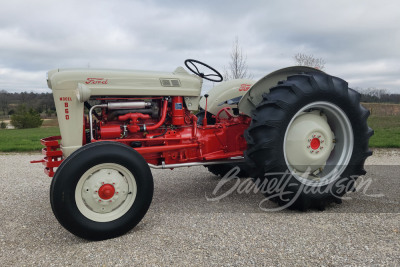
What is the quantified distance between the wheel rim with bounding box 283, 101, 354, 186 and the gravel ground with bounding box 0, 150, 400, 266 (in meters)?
0.44

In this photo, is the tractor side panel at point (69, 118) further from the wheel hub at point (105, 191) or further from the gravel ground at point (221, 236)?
the gravel ground at point (221, 236)

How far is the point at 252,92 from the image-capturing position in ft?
13.5

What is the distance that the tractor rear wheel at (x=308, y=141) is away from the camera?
356cm

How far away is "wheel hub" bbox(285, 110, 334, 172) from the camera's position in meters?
3.81

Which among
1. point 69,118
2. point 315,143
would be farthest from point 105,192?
point 315,143

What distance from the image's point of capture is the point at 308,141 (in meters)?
3.86

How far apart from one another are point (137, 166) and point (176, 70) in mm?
1508

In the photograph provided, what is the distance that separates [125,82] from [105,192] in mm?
1268

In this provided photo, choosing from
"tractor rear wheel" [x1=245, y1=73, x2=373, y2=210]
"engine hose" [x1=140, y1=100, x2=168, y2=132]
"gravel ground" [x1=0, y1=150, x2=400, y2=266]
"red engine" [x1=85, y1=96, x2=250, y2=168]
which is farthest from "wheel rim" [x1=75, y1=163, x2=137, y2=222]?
"tractor rear wheel" [x1=245, y1=73, x2=373, y2=210]

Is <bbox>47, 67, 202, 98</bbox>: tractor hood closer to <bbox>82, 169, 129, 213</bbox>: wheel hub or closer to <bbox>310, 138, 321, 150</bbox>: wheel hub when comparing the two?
<bbox>82, 169, 129, 213</bbox>: wheel hub

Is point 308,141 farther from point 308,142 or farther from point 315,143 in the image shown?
point 315,143

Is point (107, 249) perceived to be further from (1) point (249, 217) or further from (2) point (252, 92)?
(2) point (252, 92)

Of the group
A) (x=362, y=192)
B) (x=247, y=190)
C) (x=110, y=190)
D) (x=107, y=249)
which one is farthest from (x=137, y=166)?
(x=362, y=192)

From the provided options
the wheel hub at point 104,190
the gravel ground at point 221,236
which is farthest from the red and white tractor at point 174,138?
the gravel ground at point 221,236
